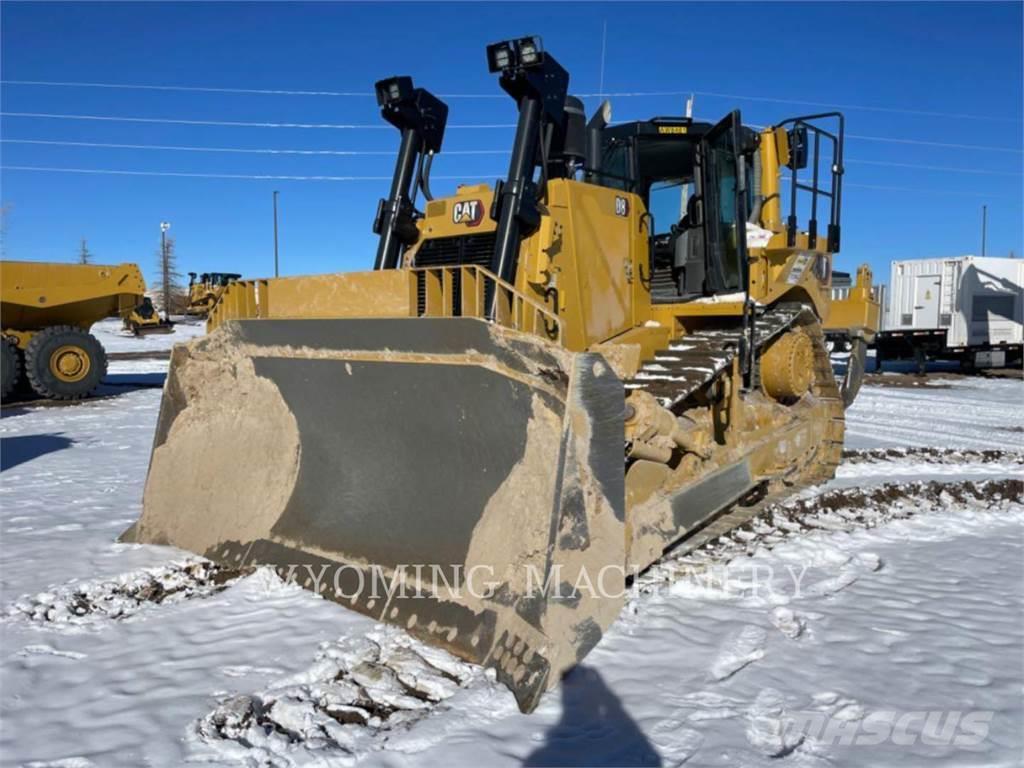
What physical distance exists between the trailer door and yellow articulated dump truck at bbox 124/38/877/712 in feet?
53.2

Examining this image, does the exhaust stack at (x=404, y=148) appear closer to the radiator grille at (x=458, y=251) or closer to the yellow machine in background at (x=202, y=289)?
the radiator grille at (x=458, y=251)

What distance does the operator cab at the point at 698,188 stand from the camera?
19.4 feet

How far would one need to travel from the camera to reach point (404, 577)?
3.79m

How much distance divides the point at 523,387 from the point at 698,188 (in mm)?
3328

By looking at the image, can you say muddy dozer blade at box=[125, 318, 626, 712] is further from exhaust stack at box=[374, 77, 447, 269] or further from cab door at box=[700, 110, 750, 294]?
cab door at box=[700, 110, 750, 294]

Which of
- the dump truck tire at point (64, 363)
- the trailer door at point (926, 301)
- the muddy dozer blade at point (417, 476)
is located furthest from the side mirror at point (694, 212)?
the trailer door at point (926, 301)

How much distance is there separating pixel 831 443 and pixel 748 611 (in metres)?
3.49

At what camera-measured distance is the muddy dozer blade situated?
3256 millimetres

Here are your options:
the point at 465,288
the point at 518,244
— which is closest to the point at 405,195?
the point at 518,244

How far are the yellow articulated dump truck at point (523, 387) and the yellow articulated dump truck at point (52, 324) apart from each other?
10756 millimetres

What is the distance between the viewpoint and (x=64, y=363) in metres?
14.1

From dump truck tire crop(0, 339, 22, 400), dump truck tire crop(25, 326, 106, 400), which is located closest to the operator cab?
dump truck tire crop(25, 326, 106, 400)

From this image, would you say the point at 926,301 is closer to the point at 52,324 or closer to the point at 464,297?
the point at 464,297

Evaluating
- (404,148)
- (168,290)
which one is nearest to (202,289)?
(404,148)
